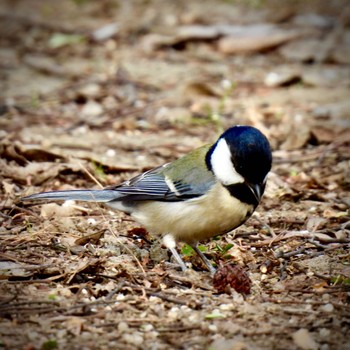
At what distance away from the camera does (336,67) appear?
8883 mm

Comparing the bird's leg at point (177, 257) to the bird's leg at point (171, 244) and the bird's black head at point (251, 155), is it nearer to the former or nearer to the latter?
the bird's leg at point (171, 244)

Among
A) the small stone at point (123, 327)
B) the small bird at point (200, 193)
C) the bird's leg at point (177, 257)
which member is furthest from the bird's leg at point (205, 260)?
the small stone at point (123, 327)

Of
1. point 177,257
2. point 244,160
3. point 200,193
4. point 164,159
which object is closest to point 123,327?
point 177,257

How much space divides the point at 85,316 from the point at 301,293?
1.21m

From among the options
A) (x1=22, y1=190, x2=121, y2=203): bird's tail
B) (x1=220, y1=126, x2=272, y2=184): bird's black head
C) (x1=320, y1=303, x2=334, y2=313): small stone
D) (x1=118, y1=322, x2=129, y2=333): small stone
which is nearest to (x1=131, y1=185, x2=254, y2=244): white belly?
(x1=220, y1=126, x2=272, y2=184): bird's black head

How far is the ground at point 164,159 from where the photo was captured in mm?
3605

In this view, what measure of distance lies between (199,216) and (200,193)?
15cm

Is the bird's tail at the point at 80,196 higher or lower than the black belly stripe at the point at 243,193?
lower

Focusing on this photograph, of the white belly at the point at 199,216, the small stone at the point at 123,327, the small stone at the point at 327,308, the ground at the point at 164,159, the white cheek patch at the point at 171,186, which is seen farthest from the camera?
Answer: the white cheek patch at the point at 171,186

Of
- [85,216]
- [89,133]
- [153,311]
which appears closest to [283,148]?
[89,133]

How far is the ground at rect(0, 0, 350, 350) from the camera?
11.8 ft

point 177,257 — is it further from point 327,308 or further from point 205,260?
point 327,308

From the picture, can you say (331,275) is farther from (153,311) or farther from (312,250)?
(153,311)

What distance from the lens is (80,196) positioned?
15.3ft
